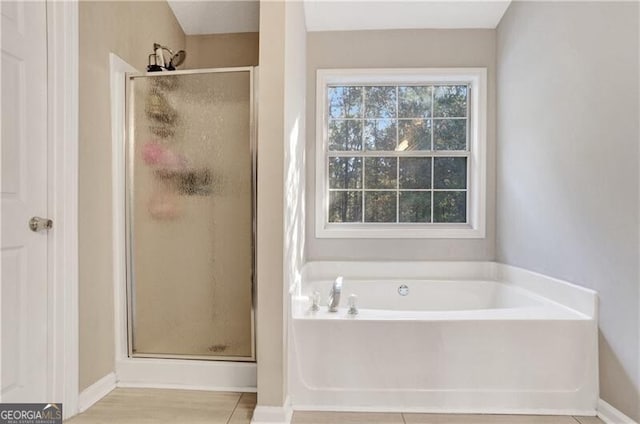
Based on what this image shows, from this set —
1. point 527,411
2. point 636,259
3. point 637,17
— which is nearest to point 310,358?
point 527,411

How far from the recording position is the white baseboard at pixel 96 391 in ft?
5.95

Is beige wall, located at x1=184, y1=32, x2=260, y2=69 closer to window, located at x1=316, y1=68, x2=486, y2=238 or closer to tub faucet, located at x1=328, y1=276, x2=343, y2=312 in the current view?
window, located at x1=316, y1=68, x2=486, y2=238

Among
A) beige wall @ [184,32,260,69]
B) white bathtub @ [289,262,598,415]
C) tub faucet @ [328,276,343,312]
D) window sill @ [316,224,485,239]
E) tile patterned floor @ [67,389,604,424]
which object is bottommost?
tile patterned floor @ [67,389,604,424]

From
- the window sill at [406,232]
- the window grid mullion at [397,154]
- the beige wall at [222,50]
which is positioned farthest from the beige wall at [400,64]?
the beige wall at [222,50]

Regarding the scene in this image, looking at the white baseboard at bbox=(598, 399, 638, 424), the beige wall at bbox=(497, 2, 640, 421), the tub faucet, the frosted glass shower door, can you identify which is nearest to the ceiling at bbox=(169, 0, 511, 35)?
the beige wall at bbox=(497, 2, 640, 421)

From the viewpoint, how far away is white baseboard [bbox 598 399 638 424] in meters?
1.63

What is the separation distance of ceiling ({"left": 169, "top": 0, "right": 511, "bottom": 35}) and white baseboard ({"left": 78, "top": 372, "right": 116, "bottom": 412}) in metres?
2.48

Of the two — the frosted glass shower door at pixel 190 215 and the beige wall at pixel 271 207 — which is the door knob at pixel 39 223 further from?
the beige wall at pixel 271 207

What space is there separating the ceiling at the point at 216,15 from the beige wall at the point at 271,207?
1179 millimetres

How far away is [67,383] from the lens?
1.72 m

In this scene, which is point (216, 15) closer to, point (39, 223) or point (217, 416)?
point (39, 223)

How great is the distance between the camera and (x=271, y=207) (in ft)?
5.66

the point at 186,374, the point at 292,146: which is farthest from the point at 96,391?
the point at 292,146

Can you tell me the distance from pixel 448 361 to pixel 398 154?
1.64 m
